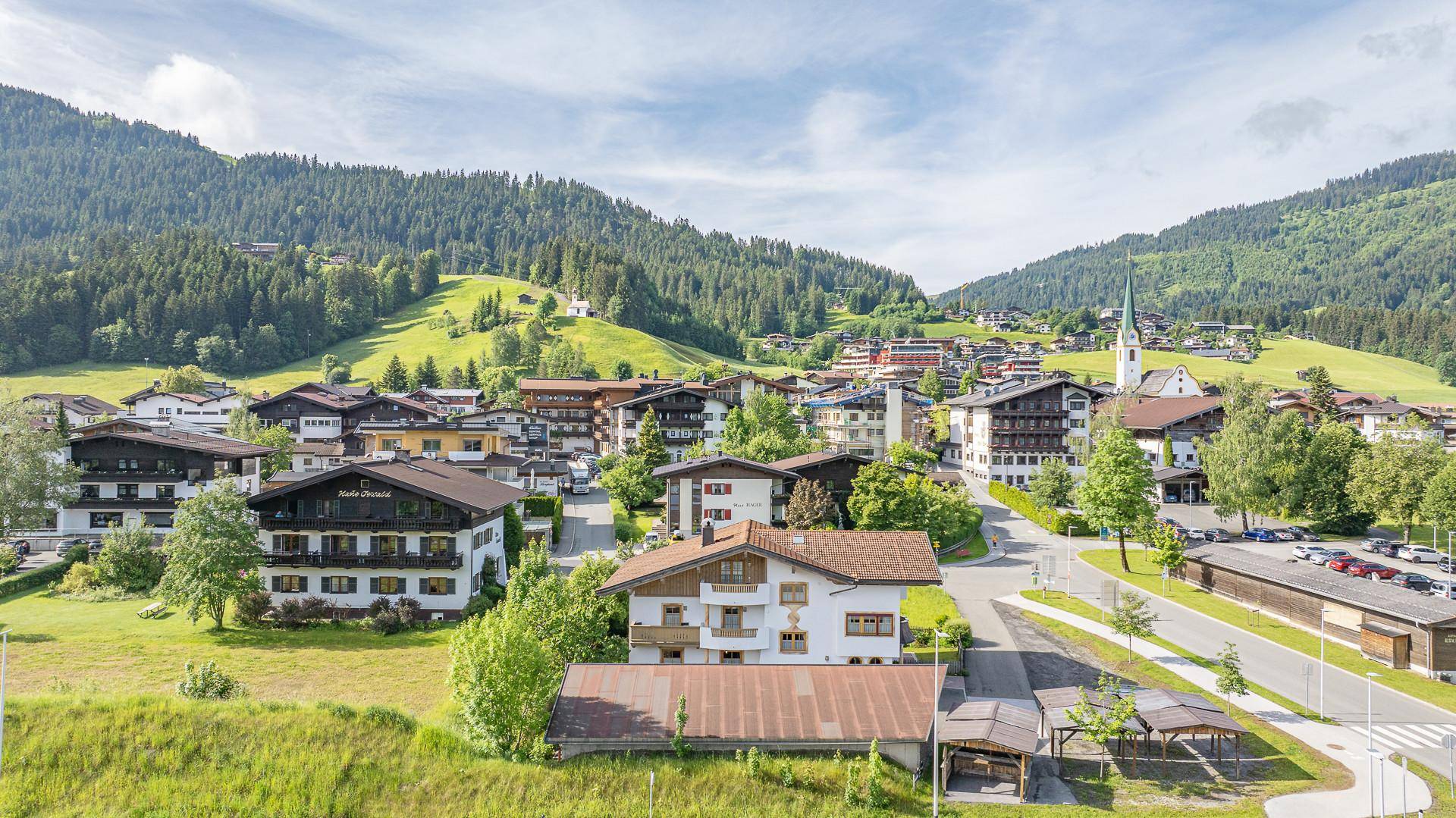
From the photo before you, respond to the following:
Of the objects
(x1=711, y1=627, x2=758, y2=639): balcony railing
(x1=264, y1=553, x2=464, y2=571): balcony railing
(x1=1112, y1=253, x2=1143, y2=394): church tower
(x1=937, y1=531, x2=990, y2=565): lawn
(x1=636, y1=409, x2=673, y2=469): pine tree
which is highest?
(x1=1112, y1=253, x2=1143, y2=394): church tower

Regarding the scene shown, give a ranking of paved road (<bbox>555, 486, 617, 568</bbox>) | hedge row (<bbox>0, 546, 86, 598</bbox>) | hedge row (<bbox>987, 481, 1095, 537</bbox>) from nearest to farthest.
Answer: hedge row (<bbox>0, 546, 86, 598</bbox>) → paved road (<bbox>555, 486, 617, 568</bbox>) → hedge row (<bbox>987, 481, 1095, 537</bbox>)

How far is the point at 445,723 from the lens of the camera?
88.1 feet

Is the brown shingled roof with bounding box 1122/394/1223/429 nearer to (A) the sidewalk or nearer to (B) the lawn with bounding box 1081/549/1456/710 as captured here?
(B) the lawn with bounding box 1081/549/1456/710

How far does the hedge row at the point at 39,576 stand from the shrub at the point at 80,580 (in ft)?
5.95

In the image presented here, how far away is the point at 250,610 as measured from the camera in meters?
43.9

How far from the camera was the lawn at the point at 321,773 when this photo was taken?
Result: 2339 cm

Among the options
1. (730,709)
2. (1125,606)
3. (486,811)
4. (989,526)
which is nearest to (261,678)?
(486,811)

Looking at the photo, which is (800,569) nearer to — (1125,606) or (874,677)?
(874,677)

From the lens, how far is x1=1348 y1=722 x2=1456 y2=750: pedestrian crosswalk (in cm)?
2955

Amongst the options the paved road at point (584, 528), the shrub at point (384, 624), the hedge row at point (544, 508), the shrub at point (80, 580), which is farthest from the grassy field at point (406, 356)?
the shrub at point (384, 624)

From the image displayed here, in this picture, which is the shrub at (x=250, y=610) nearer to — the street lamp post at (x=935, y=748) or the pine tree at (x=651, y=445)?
the street lamp post at (x=935, y=748)

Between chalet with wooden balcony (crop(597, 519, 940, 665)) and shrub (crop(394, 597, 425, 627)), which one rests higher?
chalet with wooden balcony (crop(597, 519, 940, 665))

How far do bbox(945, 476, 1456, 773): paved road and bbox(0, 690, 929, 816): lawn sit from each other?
47.4 feet

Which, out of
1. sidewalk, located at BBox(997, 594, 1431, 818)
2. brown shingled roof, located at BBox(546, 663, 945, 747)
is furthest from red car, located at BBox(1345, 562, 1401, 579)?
brown shingled roof, located at BBox(546, 663, 945, 747)
